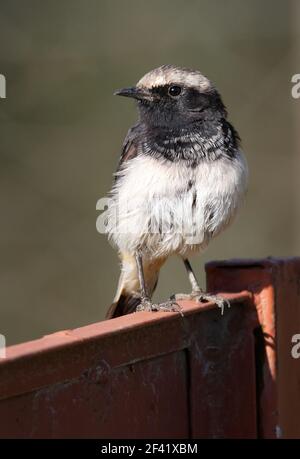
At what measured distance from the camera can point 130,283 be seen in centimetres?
445

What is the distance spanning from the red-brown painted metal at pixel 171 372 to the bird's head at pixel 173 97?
1.27 metres

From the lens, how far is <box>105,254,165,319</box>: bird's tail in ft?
14.2

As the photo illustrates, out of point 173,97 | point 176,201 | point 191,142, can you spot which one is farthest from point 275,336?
point 173,97

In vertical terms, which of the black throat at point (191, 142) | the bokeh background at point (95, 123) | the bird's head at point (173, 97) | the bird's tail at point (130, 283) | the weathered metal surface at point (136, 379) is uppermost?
the bokeh background at point (95, 123)

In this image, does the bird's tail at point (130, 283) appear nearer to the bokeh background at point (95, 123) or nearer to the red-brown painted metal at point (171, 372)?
the red-brown painted metal at point (171, 372)

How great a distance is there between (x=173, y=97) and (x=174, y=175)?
0.43 meters

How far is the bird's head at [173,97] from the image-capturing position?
4031 mm

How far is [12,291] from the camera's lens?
21.6 feet

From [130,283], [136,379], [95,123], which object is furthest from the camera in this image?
[95,123]

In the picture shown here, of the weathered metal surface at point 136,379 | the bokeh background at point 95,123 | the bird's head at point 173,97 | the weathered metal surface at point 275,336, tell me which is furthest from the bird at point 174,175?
the bokeh background at point 95,123

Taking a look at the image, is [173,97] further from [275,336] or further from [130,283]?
[275,336]

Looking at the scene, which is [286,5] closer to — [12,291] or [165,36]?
[165,36]

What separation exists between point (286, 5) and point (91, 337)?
15.1 ft
